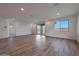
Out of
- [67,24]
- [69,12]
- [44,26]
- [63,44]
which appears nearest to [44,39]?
[44,26]

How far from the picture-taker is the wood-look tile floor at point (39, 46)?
48.3 inches

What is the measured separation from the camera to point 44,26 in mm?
1423

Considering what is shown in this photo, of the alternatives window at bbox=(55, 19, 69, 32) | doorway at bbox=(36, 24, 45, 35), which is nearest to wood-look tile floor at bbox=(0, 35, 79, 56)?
doorway at bbox=(36, 24, 45, 35)

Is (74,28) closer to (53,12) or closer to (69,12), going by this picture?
(69,12)

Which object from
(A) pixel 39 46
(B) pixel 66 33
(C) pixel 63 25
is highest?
(C) pixel 63 25

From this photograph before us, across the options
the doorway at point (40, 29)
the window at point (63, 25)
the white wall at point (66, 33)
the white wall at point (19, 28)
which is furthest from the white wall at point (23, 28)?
the window at point (63, 25)

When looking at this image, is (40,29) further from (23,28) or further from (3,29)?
(3,29)

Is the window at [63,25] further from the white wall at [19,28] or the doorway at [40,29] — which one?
the white wall at [19,28]

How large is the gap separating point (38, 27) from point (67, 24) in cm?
47

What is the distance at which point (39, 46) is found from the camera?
145cm

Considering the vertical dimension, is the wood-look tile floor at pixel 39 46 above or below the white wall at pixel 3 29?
below

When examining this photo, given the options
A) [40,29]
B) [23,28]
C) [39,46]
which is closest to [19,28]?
[23,28]

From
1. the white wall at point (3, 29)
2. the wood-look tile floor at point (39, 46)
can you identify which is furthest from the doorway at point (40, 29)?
the white wall at point (3, 29)

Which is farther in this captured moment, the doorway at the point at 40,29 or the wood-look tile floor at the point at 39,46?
the doorway at the point at 40,29
